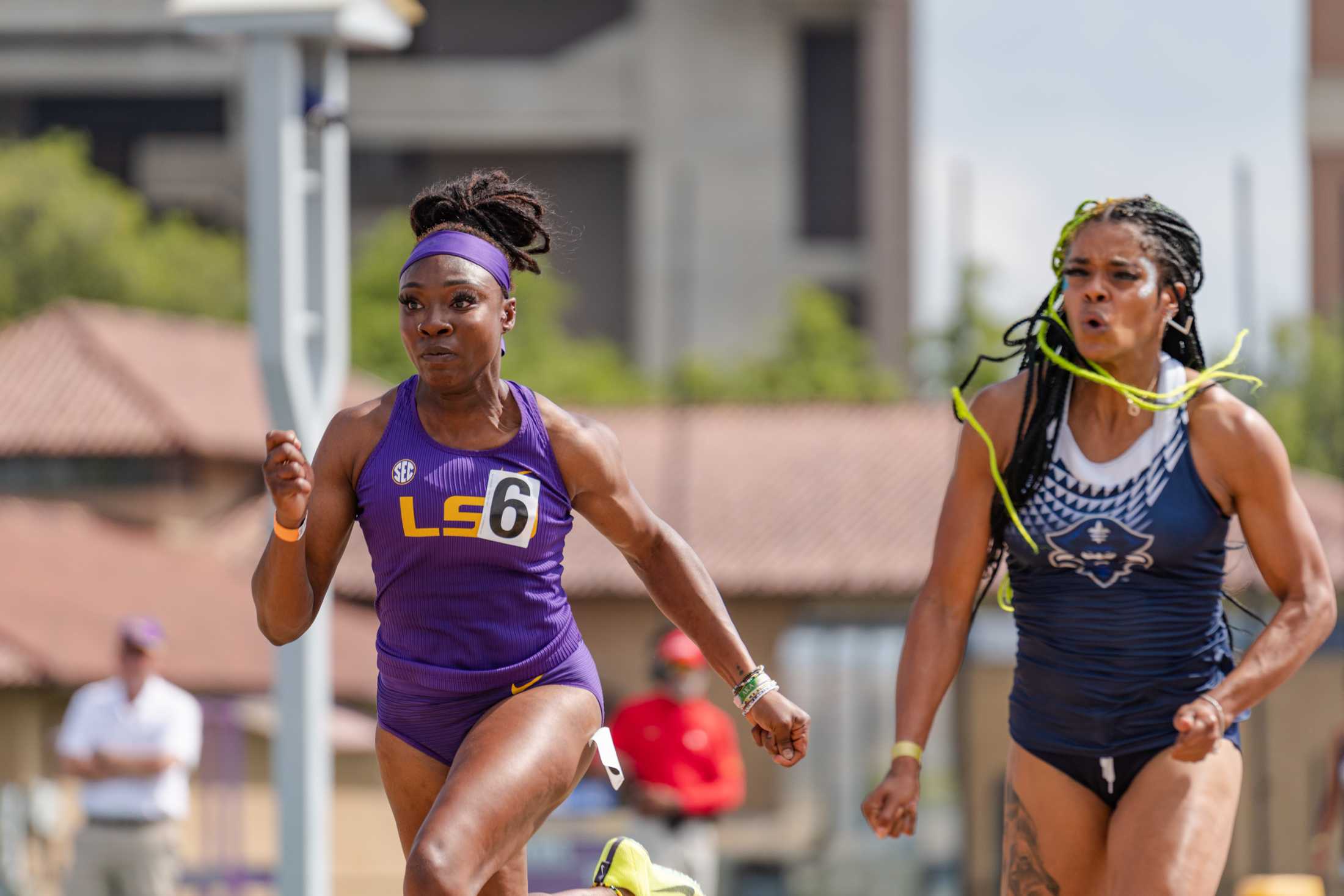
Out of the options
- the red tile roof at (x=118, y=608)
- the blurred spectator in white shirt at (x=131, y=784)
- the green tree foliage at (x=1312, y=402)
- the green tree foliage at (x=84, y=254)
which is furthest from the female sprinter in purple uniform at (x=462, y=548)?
the green tree foliage at (x=84, y=254)

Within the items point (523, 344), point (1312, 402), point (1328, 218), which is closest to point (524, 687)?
point (1312, 402)

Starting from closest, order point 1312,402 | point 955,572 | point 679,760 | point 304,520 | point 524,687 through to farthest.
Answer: point 304,520
point 524,687
point 955,572
point 679,760
point 1312,402

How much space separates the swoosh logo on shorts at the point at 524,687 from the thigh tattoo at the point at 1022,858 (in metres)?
1.14

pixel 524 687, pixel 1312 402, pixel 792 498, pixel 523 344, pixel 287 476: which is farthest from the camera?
pixel 523 344

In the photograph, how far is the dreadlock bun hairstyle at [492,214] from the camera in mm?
5199

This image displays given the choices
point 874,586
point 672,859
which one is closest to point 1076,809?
point 672,859

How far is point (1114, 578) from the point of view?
16.3 feet

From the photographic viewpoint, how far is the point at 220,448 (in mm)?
29344

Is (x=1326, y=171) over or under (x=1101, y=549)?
over

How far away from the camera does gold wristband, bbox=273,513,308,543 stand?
4711 millimetres

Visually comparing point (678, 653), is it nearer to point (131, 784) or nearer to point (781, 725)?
point (131, 784)

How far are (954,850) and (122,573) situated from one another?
10.9 metres

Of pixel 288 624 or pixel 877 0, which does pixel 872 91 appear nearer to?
pixel 877 0

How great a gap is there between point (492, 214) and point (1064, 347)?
4.69 feet
